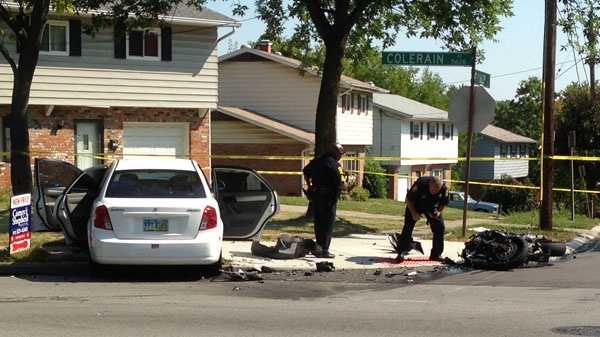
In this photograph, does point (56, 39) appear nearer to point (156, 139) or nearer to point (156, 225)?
point (156, 139)

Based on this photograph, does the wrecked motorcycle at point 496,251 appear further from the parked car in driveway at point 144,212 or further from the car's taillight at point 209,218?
the car's taillight at point 209,218

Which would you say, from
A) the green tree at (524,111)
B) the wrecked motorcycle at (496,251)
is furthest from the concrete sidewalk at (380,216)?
the green tree at (524,111)

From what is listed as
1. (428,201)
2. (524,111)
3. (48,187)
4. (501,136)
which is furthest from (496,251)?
(524,111)

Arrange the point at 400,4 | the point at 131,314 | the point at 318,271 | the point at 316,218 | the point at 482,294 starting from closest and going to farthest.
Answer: the point at 131,314 → the point at 482,294 → the point at 318,271 → the point at 316,218 → the point at 400,4

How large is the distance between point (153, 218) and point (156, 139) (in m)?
15.6

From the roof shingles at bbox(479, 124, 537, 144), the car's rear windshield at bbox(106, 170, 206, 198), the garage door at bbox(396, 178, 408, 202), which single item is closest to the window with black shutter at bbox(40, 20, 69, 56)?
the car's rear windshield at bbox(106, 170, 206, 198)

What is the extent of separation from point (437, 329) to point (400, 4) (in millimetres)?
10246

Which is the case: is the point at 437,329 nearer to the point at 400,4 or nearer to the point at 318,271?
the point at 318,271

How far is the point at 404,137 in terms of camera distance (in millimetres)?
47188

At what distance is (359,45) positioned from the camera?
19031 millimetres

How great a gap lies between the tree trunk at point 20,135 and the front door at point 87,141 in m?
10.6

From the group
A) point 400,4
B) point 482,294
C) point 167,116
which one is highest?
point 400,4

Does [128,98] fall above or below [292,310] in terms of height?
above

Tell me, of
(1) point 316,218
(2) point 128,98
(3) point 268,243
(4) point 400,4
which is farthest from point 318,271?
(2) point 128,98
